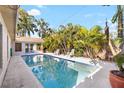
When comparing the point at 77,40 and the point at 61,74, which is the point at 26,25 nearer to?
the point at 77,40

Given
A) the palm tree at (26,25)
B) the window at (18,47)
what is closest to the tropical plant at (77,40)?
the window at (18,47)

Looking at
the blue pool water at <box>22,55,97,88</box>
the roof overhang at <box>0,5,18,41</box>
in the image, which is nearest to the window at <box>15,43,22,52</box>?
the blue pool water at <box>22,55,97,88</box>

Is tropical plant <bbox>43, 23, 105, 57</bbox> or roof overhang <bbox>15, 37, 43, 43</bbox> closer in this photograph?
tropical plant <bbox>43, 23, 105, 57</bbox>

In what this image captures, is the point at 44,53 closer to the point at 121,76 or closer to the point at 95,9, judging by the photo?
the point at 95,9

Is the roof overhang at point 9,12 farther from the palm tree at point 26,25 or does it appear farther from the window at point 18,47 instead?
the palm tree at point 26,25

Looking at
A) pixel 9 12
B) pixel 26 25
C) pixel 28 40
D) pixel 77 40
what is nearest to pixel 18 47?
pixel 28 40

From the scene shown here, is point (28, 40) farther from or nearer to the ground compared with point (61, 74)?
farther from the ground

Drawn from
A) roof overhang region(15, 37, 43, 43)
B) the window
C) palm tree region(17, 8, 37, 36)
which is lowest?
the window

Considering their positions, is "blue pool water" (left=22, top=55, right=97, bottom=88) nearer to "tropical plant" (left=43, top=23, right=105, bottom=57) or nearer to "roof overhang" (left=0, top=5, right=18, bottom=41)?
"tropical plant" (left=43, top=23, right=105, bottom=57)

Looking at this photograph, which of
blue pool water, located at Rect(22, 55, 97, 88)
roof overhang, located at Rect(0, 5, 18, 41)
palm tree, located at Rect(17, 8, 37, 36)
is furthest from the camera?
palm tree, located at Rect(17, 8, 37, 36)

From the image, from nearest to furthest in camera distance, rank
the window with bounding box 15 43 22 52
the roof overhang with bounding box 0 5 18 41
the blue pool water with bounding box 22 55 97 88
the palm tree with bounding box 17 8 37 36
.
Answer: the roof overhang with bounding box 0 5 18 41, the blue pool water with bounding box 22 55 97 88, the window with bounding box 15 43 22 52, the palm tree with bounding box 17 8 37 36

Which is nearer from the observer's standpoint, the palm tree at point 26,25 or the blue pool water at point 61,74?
the blue pool water at point 61,74
